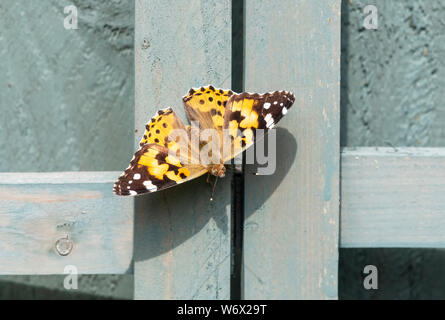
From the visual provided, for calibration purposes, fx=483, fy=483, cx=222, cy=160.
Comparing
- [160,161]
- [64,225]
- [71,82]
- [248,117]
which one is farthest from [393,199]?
[71,82]

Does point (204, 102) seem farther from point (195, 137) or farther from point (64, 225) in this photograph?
point (64, 225)

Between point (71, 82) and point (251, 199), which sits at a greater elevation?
point (71, 82)

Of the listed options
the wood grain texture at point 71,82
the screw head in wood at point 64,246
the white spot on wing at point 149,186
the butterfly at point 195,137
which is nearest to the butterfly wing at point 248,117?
the butterfly at point 195,137

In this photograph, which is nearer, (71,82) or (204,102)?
(204,102)

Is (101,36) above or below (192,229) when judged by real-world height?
above
